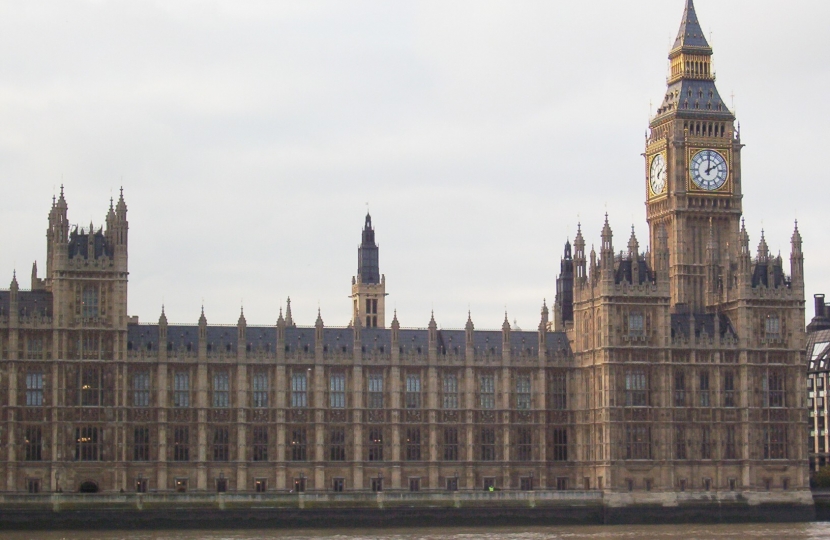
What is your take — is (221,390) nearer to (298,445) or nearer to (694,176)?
(298,445)

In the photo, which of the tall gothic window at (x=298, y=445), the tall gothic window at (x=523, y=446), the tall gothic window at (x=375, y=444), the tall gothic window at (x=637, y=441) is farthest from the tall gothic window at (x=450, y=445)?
the tall gothic window at (x=637, y=441)

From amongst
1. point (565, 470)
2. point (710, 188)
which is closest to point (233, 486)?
point (565, 470)

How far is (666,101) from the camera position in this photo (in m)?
174

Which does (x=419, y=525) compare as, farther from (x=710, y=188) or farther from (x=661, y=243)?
(x=710, y=188)

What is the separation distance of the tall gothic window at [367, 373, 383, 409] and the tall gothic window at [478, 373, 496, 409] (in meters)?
9.42

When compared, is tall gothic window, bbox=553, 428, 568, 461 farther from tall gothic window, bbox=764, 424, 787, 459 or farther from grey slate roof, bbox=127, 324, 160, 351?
grey slate roof, bbox=127, 324, 160, 351

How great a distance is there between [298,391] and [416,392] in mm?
11099

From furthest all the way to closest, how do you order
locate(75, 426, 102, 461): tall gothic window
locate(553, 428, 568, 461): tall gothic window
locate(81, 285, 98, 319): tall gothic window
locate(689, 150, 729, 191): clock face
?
locate(689, 150, 729, 191): clock face
locate(553, 428, 568, 461): tall gothic window
locate(81, 285, 98, 319): tall gothic window
locate(75, 426, 102, 461): tall gothic window

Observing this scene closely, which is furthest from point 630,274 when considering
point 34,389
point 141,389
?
point 34,389

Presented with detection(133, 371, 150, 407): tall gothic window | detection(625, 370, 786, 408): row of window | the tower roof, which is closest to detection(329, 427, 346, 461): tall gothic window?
detection(133, 371, 150, 407): tall gothic window

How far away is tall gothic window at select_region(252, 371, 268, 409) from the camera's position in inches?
6053

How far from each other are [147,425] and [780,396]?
58.1m

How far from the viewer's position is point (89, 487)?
147250 millimetres

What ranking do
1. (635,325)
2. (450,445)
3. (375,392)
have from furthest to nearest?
1. (450,445)
2. (375,392)
3. (635,325)
